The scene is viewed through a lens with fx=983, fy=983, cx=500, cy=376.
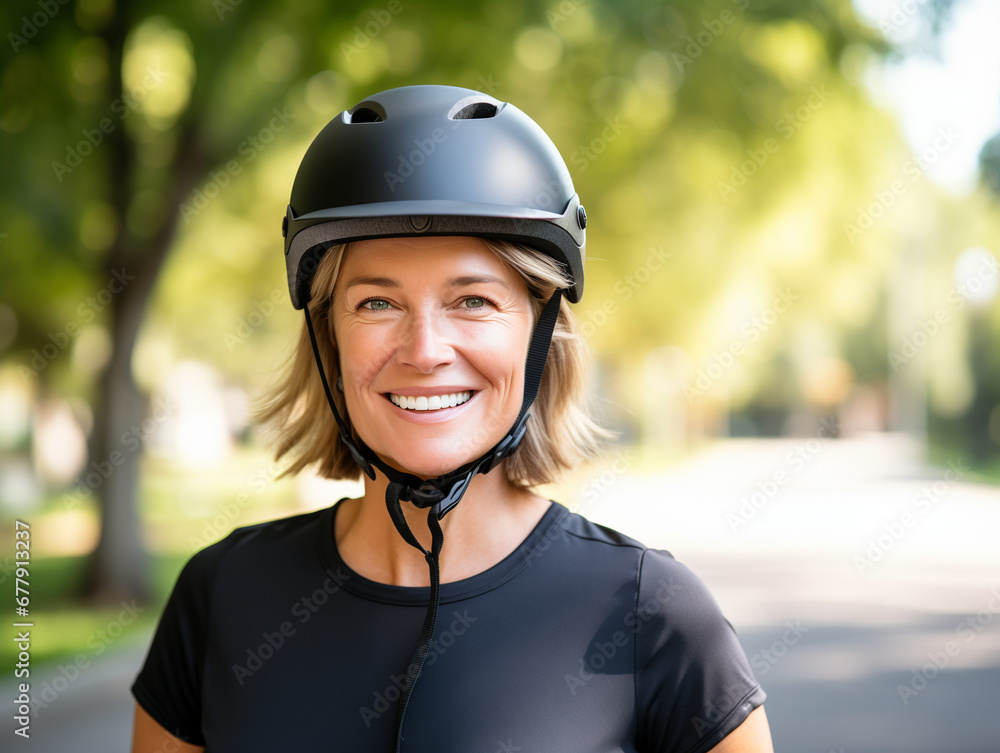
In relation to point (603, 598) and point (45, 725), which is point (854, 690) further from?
point (603, 598)

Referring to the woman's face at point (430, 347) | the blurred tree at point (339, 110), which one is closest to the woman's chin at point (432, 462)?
the woman's face at point (430, 347)

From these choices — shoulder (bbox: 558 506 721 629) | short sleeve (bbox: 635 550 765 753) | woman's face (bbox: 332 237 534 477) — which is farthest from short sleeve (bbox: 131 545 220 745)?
short sleeve (bbox: 635 550 765 753)

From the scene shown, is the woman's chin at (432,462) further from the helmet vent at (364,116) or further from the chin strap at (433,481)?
the helmet vent at (364,116)

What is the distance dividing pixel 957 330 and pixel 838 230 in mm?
21789

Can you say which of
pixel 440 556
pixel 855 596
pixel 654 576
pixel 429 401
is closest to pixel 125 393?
pixel 855 596

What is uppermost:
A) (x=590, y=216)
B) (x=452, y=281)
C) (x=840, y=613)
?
(x=590, y=216)

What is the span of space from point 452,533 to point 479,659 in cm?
29

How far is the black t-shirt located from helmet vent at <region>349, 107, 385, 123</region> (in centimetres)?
103

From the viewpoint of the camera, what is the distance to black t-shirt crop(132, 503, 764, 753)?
6.16 ft

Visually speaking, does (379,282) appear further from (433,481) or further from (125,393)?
(125,393)

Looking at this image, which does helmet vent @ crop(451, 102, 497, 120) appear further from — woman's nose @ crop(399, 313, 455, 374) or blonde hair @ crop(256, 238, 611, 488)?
woman's nose @ crop(399, 313, 455, 374)

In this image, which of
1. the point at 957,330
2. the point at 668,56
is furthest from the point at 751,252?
the point at 957,330

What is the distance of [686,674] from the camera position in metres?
1.88

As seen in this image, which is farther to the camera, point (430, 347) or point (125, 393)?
point (125, 393)
